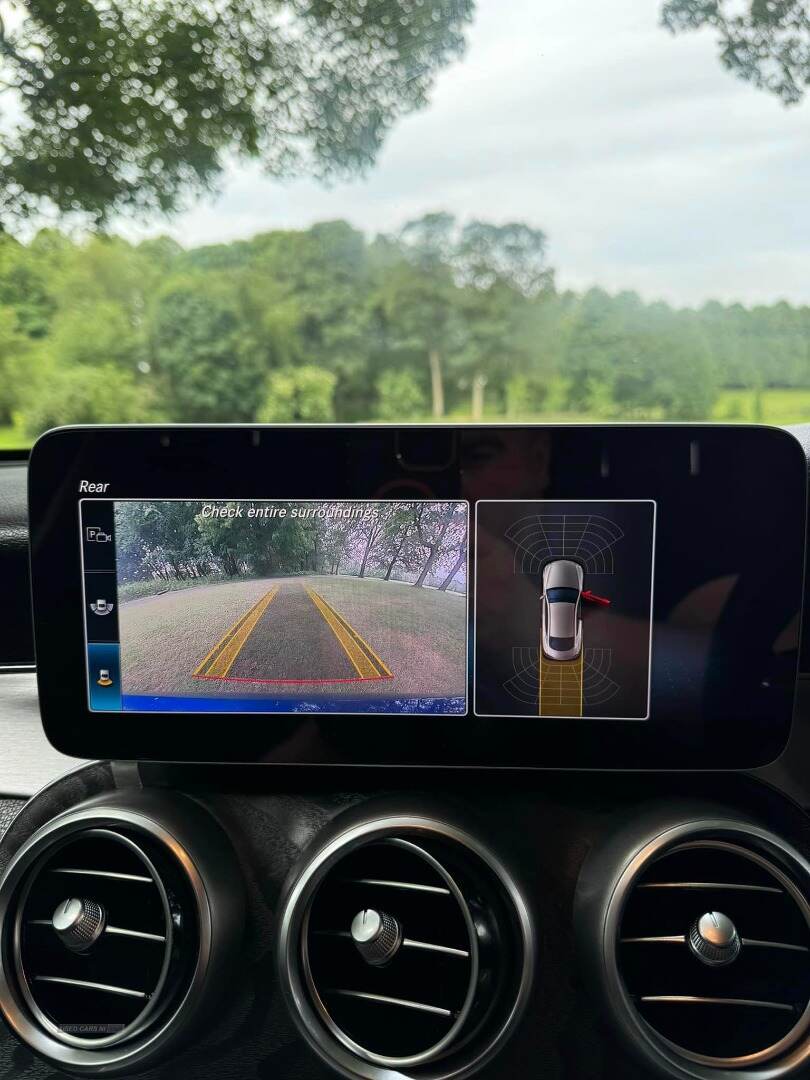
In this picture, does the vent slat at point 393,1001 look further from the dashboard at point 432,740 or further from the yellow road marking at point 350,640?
the yellow road marking at point 350,640

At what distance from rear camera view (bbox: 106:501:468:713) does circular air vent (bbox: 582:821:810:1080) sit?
1.00 feet

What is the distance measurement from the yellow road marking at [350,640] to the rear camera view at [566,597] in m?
0.11

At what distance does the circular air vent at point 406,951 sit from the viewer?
953 millimetres

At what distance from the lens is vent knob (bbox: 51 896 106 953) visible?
100 cm

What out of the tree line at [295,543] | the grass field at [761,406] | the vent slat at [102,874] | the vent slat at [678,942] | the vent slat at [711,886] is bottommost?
the vent slat at [678,942]

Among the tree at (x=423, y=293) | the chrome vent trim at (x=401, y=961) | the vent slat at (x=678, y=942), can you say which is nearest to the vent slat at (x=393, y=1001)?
the chrome vent trim at (x=401, y=961)

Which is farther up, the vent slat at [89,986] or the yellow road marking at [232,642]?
the yellow road marking at [232,642]

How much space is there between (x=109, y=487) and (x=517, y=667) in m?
0.50

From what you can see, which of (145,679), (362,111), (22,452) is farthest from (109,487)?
(362,111)

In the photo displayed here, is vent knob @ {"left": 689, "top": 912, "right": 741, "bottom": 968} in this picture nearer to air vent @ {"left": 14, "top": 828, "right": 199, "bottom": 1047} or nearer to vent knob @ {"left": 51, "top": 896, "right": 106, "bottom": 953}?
air vent @ {"left": 14, "top": 828, "right": 199, "bottom": 1047}

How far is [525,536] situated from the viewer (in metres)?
0.96

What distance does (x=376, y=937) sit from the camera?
96 cm

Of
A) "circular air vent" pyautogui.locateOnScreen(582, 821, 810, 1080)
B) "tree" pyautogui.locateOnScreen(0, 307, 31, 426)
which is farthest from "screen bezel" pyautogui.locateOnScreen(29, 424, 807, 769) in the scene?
"tree" pyautogui.locateOnScreen(0, 307, 31, 426)

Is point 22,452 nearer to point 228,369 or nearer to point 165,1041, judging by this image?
point 165,1041
